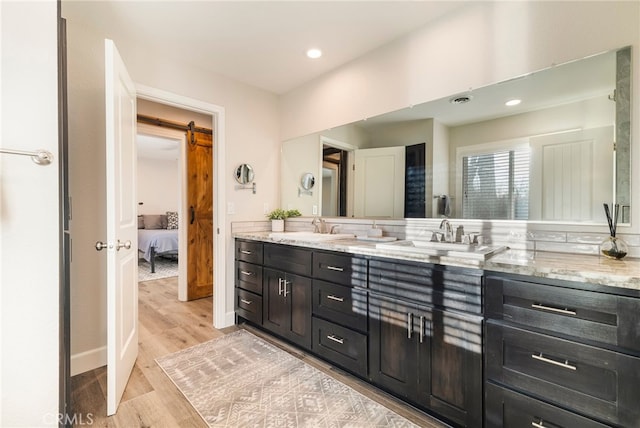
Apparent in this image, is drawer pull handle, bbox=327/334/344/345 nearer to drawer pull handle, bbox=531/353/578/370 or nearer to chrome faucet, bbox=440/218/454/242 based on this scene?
chrome faucet, bbox=440/218/454/242

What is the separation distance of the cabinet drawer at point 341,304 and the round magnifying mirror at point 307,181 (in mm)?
1257

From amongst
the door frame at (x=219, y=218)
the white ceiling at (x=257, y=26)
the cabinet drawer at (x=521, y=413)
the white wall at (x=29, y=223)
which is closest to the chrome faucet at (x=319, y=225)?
the door frame at (x=219, y=218)

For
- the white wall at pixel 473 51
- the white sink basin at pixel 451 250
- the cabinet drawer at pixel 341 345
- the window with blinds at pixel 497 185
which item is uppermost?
the white wall at pixel 473 51

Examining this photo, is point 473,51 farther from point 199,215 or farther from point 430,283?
point 199,215

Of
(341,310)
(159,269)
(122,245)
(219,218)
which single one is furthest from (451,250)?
(159,269)

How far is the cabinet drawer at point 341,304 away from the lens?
1.80 m

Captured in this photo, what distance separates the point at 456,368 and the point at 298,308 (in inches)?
46.1

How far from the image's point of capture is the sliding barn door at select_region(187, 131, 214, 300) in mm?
3682

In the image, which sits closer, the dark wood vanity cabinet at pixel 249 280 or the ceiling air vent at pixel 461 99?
the ceiling air vent at pixel 461 99

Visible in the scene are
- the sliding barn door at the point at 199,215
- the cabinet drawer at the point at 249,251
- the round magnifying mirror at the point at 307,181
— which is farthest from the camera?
the sliding barn door at the point at 199,215

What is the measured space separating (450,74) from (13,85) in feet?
7.71

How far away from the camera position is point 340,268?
191cm

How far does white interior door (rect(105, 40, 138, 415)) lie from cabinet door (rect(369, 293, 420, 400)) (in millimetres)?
1488

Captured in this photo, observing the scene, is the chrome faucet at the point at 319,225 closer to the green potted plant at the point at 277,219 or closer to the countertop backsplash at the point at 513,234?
the countertop backsplash at the point at 513,234
